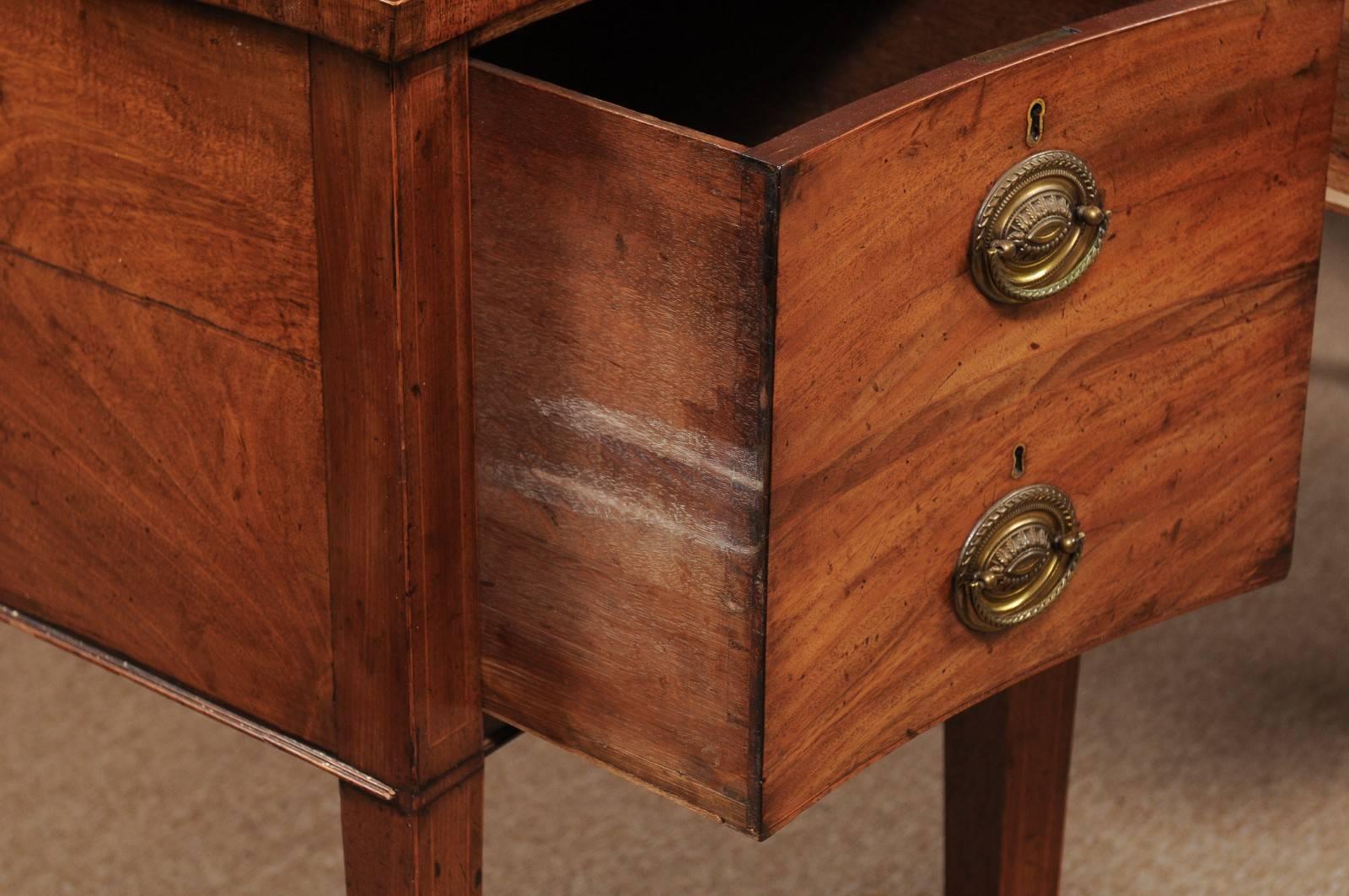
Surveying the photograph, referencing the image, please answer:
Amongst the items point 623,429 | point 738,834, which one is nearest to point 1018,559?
point 623,429

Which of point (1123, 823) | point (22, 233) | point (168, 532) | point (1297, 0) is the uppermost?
point (1297, 0)

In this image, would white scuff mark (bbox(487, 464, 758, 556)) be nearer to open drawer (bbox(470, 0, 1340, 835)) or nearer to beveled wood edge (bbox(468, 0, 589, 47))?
open drawer (bbox(470, 0, 1340, 835))

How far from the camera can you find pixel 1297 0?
33.1 inches

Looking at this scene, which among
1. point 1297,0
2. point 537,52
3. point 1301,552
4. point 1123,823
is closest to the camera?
point 1297,0

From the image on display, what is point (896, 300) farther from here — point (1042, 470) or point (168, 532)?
point (168, 532)

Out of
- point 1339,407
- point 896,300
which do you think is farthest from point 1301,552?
point 896,300

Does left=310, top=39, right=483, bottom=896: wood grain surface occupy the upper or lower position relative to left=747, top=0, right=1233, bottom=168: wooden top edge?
lower

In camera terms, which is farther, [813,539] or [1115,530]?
[1115,530]

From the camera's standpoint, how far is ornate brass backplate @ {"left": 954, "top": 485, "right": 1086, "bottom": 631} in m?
0.85

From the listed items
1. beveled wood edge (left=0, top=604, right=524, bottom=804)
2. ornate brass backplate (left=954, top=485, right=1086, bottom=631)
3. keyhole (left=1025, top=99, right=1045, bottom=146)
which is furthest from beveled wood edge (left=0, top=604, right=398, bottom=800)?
keyhole (left=1025, top=99, right=1045, bottom=146)

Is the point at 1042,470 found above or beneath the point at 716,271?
beneath

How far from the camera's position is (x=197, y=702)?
91 centimetres

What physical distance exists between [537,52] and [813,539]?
1.30ft

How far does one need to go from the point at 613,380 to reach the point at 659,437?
1.0 inches
